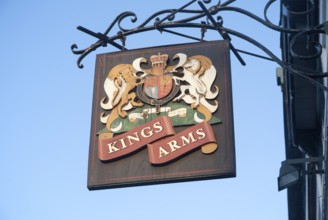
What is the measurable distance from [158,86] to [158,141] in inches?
27.7

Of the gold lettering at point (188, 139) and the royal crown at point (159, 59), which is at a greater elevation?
the royal crown at point (159, 59)

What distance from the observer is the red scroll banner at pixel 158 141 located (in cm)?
813

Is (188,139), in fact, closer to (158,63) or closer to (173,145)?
(173,145)

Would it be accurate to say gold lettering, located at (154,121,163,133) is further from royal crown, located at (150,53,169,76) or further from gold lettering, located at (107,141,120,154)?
royal crown, located at (150,53,169,76)

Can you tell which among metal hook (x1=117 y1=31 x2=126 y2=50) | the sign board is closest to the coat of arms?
the sign board

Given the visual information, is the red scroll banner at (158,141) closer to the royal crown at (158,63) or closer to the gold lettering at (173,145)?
the gold lettering at (173,145)

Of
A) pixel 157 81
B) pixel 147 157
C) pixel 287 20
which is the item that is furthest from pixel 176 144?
pixel 287 20

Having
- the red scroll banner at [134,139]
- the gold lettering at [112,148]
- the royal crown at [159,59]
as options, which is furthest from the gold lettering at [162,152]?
the royal crown at [159,59]

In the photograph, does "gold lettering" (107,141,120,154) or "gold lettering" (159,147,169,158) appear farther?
"gold lettering" (107,141,120,154)

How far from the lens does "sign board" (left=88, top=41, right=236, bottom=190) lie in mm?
8070

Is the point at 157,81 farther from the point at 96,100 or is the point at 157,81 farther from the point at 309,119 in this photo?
the point at 309,119

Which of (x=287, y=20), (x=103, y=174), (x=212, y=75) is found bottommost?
(x=103, y=174)

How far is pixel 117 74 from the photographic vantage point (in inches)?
356

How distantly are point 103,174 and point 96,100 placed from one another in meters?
1.04
